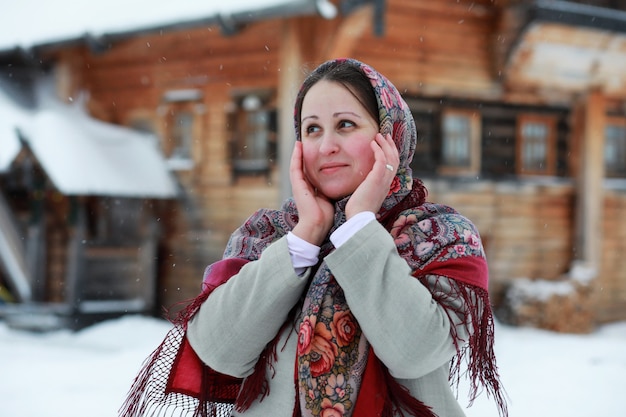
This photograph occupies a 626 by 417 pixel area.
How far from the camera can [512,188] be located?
375 inches

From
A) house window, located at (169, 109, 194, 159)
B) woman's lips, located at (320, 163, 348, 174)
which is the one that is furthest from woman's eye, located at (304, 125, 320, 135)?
house window, located at (169, 109, 194, 159)

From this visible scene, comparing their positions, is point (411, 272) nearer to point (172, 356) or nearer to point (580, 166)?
point (172, 356)

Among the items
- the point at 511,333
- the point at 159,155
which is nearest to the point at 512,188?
the point at 511,333

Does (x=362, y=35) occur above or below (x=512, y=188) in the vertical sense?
above

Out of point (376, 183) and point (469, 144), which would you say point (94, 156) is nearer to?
point (469, 144)

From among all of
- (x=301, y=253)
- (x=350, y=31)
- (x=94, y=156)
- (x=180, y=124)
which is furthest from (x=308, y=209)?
(x=180, y=124)

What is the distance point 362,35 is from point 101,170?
13.2ft

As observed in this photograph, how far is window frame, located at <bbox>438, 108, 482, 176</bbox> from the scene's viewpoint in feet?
30.3

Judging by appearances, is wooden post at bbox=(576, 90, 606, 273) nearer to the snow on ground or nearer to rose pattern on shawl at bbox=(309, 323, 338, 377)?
the snow on ground

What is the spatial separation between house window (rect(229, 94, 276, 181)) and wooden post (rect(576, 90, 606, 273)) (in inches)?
185

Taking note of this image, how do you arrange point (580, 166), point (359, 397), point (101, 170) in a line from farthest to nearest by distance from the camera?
point (580, 166), point (101, 170), point (359, 397)

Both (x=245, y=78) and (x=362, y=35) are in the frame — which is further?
(x=245, y=78)

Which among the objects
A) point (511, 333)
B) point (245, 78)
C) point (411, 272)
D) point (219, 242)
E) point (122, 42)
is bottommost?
point (511, 333)

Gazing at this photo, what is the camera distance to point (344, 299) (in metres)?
1.60
